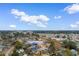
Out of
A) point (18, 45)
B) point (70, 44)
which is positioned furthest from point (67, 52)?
point (18, 45)

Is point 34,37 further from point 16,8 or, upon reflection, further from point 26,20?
point 16,8

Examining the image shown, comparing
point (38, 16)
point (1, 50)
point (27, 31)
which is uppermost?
point (38, 16)

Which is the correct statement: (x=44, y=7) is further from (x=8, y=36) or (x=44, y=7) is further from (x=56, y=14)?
(x=8, y=36)

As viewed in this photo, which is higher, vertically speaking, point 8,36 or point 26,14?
point 26,14

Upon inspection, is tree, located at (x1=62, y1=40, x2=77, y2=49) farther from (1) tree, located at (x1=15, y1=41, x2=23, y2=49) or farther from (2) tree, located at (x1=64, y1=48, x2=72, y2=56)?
(1) tree, located at (x1=15, y1=41, x2=23, y2=49)

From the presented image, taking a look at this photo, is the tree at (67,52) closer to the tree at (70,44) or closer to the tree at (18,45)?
the tree at (70,44)

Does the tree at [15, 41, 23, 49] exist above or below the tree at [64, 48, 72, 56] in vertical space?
above

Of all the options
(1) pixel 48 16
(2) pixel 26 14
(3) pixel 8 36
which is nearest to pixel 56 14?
(1) pixel 48 16

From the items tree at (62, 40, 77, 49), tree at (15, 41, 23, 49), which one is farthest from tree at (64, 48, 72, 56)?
tree at (15, 41, 23, 49)

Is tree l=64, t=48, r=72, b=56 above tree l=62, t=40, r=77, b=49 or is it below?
below

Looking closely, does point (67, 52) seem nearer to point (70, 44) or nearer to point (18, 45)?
point (70, 44)

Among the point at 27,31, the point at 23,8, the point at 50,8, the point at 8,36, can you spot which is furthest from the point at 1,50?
the point at 50,8
